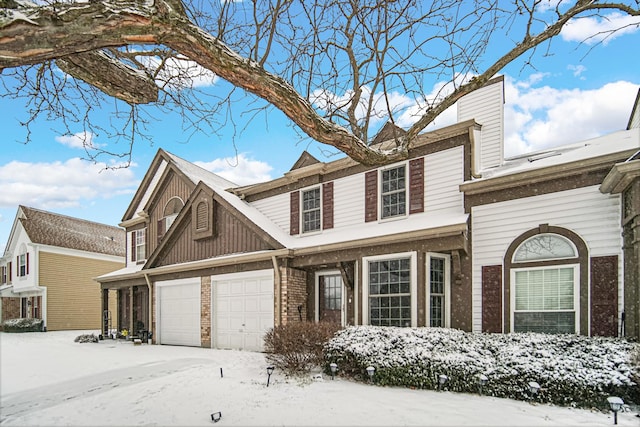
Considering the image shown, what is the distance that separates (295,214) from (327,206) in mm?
1409

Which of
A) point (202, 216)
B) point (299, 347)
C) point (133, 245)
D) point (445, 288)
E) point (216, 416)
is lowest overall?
point (216, 416)

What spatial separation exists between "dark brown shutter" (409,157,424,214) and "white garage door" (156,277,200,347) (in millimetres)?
8076

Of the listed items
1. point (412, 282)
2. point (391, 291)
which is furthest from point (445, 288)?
point (391, 291)

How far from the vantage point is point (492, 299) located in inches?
375

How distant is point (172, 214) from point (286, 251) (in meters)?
8.07

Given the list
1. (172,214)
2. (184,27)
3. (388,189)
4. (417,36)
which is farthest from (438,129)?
(172,214)

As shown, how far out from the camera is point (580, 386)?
6.29m

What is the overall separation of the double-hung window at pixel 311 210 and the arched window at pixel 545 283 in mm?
6267

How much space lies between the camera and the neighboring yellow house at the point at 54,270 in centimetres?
2575

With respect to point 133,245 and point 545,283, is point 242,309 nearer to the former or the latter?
point 545,283

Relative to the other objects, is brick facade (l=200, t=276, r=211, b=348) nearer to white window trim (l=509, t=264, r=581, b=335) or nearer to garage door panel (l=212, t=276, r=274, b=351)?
garage door panel (l=212, t=276, r=274, b=351)

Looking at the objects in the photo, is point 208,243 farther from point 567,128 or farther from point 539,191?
point 567,128

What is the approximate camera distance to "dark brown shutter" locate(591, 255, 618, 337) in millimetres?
8047

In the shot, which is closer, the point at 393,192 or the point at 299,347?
the point at 299,347
